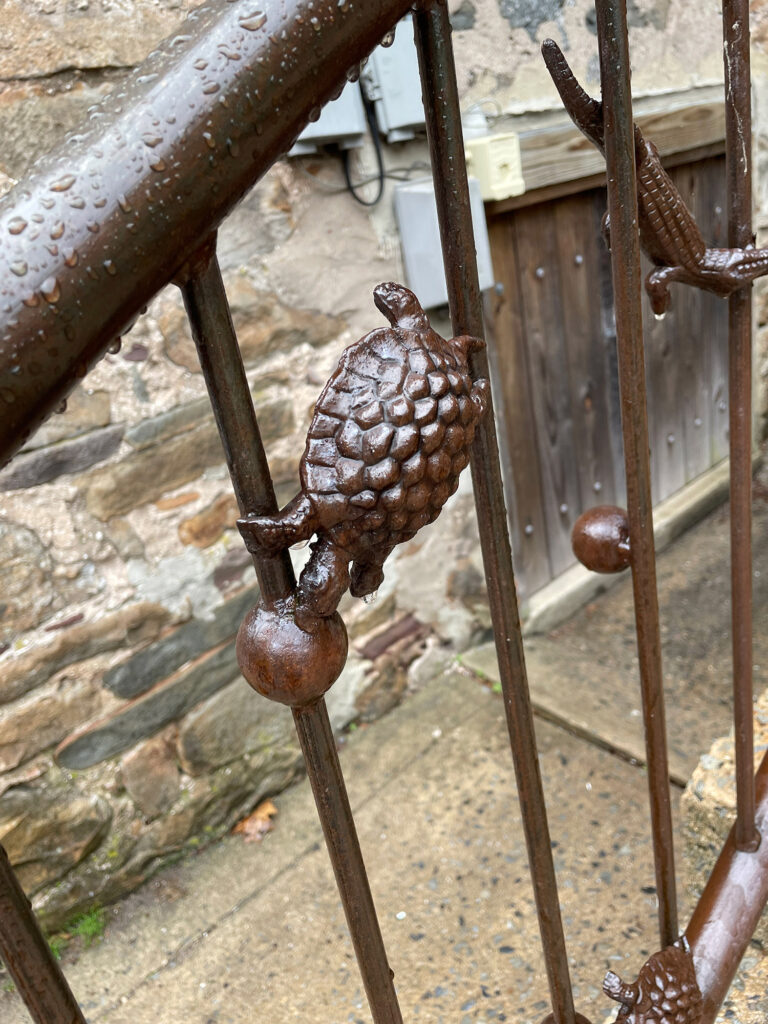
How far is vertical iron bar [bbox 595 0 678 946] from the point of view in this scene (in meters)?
0.55

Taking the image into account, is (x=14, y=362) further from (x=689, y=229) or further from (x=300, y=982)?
(x=300, y=982)

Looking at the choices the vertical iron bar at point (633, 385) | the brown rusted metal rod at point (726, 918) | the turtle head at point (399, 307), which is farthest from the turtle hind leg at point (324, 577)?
the brown rusted metal rod at point (726, 918)

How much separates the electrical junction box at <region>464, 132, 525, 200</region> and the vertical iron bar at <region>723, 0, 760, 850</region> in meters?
1.69

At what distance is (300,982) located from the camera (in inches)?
69.8

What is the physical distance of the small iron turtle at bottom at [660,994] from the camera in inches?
28.9

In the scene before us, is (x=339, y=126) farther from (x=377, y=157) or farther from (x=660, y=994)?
(x=660, y=994)

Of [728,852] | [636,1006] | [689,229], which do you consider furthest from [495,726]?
[689,229]

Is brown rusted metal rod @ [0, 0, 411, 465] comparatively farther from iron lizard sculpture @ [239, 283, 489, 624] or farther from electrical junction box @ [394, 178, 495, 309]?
electrical junction box @ [394, 178, 495, 309]

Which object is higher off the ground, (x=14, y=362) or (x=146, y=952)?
(x=14, y=362)

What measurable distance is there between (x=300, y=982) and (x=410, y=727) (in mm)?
861

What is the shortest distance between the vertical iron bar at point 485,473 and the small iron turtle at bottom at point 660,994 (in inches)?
1.9

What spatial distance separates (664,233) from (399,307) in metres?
0.28

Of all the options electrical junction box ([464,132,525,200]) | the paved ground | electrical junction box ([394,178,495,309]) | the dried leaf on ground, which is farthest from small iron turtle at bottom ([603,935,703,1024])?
electrical junction box ([464,132,525,200])

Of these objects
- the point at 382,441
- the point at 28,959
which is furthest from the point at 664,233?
the point at 28,959
